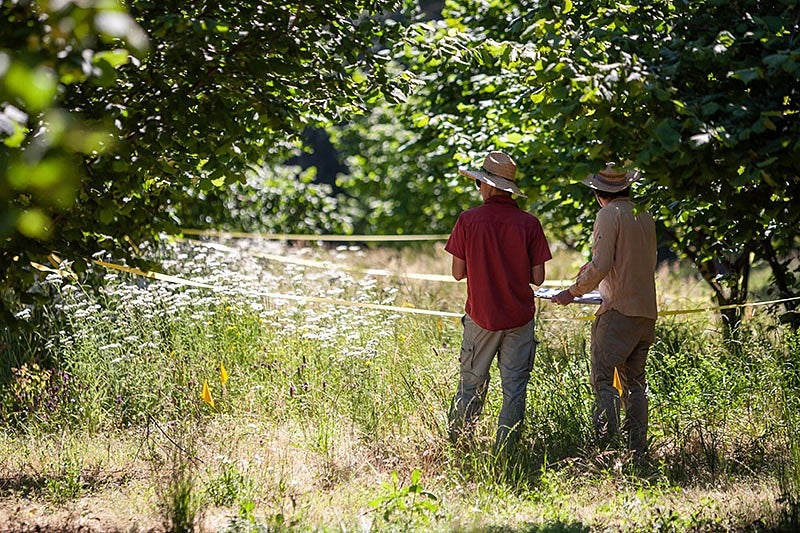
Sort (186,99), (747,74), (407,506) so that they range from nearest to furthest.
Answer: (747,74), (407,506), (186,99)

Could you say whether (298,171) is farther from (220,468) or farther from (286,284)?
(220,468)

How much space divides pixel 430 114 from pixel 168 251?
2.96 m

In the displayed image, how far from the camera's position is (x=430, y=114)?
352 inches

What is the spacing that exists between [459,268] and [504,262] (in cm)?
31

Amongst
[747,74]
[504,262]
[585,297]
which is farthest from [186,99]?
[747,74]

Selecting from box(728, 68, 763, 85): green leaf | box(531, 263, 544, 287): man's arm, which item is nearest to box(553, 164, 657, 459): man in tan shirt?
box(531, 263, 544, 287): man's arm

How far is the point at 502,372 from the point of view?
18.3ft

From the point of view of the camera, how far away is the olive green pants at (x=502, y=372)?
18.0 ft

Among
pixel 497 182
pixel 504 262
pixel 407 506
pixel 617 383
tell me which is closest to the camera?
pixel 407 506

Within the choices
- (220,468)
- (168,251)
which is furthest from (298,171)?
(220,468)

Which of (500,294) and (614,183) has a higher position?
(614,183)

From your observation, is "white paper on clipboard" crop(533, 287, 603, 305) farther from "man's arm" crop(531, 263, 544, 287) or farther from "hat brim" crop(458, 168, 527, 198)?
"hat brim" crop(458, 168, 527, 198)

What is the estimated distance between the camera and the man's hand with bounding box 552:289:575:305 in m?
5.51

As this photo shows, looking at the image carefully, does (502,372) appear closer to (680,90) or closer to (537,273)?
(537,273)
